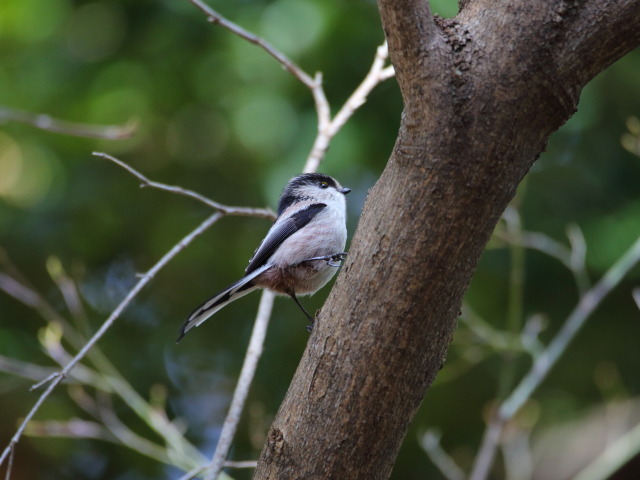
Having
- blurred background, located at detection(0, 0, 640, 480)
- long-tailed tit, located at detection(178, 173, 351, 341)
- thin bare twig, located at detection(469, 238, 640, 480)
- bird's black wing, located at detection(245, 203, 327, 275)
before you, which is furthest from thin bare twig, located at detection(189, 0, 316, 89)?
thin bare twig, located at detection(469, 238, 640, 480)

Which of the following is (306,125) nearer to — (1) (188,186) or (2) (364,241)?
(1) (188,186)

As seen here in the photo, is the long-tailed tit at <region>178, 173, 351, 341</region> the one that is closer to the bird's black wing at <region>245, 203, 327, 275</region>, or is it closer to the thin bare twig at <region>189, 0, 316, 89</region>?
the bird's black wing at <region>245, 203, 327, 275</region>

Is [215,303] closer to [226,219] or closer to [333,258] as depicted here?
[333,258]

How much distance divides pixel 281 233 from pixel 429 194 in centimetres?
195

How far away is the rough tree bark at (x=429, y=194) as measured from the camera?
67.4 inches

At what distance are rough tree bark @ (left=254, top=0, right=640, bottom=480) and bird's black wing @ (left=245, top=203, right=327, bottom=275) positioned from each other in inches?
66.7

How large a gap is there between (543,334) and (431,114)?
3655 mm

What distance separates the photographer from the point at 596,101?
4699 millimetres

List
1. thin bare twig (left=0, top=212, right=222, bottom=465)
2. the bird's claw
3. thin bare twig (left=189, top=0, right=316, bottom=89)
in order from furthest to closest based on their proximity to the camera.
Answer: the bird's claw, thin bare twig (left=189, top=0, right=316, bottom=89), thin bare twig (left=0, top=212, right=222, bottom=465)

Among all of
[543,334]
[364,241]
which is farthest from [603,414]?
[364,241]

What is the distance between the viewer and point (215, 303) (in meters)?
3.08

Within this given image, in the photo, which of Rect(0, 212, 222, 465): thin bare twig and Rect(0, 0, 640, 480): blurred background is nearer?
Rect(0, 212, 222, 465): thin bare twig

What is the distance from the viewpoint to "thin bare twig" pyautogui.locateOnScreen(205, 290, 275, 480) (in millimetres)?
2422

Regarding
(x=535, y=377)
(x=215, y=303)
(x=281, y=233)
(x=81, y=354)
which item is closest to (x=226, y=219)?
(x=281, y=233)
